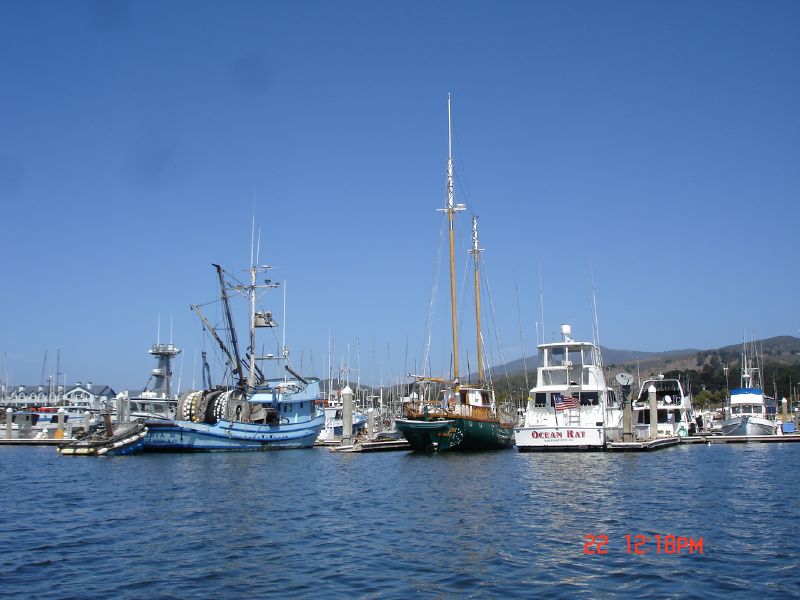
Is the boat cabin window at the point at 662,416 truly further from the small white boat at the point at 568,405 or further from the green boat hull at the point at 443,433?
the green boat hull at the point at 443,433

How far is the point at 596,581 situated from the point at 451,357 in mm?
46440

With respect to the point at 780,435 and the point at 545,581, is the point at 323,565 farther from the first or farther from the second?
the point at 780,435

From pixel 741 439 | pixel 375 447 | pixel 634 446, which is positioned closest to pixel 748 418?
pixel 741 439

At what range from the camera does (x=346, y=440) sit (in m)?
60.9

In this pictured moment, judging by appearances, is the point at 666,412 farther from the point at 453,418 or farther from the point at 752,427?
the point at 453,418

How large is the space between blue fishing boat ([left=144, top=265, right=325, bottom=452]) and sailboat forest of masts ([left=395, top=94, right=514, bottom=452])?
13555mm

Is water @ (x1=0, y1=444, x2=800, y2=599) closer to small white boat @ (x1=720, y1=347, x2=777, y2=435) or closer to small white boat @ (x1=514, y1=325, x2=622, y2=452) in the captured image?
small white boat @ (x1=514, y1=325, x2=622, y2=452)

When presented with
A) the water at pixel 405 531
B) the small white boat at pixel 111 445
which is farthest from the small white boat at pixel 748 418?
the small white boat at pixel 111 445

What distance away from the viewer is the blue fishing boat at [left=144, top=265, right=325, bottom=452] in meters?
59.4

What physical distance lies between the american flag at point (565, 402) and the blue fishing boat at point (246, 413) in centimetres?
2442

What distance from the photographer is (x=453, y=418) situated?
51.6 m

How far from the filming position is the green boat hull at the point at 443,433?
167 ft

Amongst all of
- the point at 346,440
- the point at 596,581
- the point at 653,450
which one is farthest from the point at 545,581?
the point at 346,440

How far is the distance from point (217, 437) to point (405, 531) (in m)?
40.5
